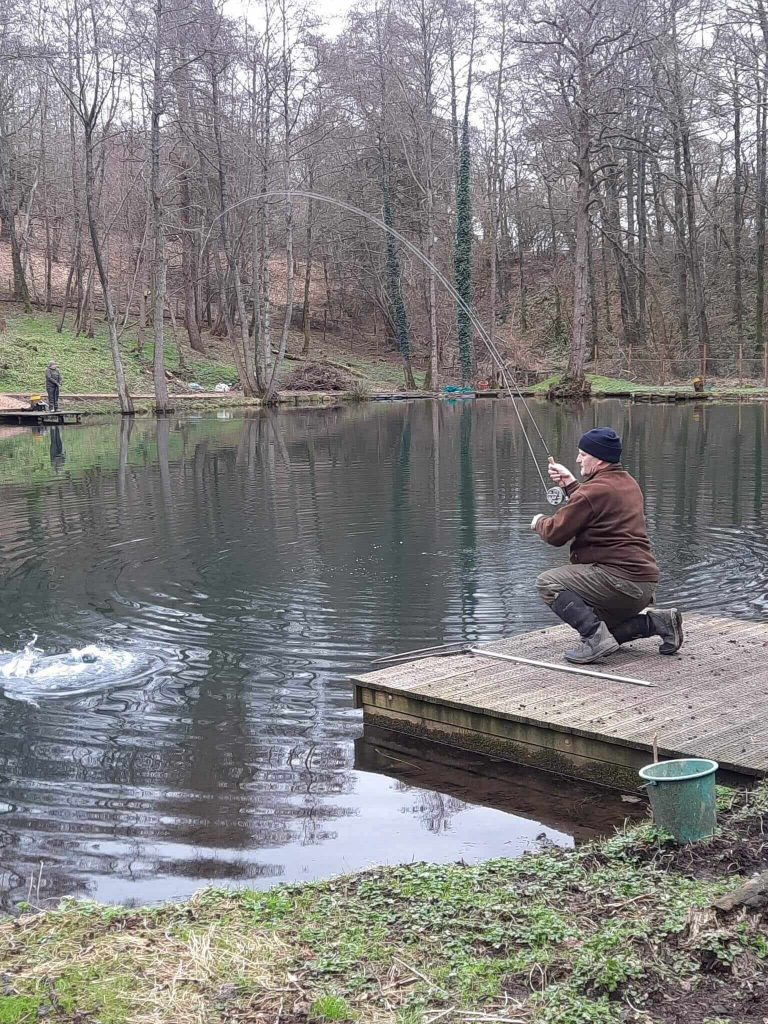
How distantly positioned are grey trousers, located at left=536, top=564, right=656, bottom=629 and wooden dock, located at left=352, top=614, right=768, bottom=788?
1.16 feet

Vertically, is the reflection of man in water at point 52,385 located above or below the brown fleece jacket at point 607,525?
above

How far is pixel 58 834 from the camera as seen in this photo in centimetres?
567

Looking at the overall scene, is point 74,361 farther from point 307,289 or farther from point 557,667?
point 557,667

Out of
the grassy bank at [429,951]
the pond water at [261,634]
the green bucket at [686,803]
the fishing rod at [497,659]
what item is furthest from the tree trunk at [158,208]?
the grassy bank at [429,951]

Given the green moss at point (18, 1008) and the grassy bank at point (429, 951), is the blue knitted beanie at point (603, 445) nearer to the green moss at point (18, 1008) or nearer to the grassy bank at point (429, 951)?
the grassy bank at point (429, 951)

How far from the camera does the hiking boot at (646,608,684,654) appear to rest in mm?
7312

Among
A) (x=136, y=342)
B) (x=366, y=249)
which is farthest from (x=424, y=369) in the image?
(x=136, y=342)

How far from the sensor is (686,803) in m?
4.67

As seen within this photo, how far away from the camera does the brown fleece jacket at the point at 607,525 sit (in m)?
7.15

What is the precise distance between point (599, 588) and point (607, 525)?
40 centimetres

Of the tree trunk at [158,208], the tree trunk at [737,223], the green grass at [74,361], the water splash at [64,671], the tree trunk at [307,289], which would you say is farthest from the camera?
the tree trunk at [307,289]

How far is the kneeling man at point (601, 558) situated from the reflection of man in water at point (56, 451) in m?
16.8

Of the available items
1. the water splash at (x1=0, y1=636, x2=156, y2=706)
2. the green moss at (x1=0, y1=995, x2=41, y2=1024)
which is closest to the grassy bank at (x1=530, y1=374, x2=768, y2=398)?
the water splash at (x1=0, y1=636, x2=156, y2=706)

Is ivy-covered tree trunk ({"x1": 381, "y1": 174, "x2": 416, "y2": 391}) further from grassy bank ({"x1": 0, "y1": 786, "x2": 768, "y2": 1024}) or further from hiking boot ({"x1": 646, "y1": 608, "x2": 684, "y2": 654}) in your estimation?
grassy bank ({"x1": 0, "y1": 786, "x2": 768, "y2": 1024})
